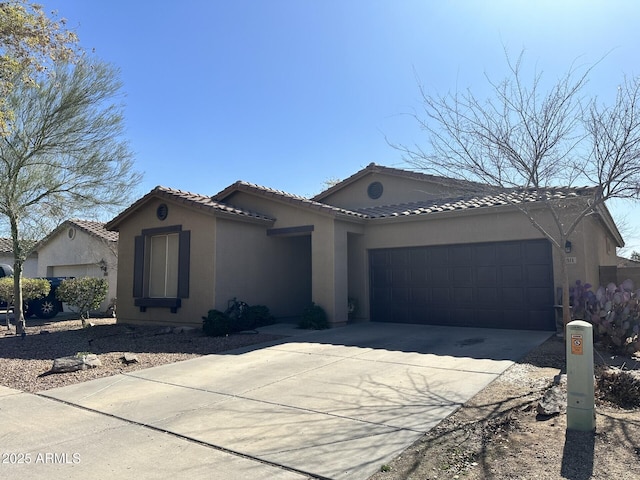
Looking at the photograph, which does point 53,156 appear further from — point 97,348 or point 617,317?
point 617,317

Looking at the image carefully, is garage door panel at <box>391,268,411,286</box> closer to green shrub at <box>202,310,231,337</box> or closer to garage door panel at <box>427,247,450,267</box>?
garage door panel at <box>427,247,450,267</box>

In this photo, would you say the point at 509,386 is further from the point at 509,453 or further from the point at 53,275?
the point at 53,275

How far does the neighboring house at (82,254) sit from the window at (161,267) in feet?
18.6

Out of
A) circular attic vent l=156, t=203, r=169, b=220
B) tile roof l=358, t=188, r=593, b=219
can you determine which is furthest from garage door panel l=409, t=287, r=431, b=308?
circular attic vent l=156, t=203, r=169, b=220

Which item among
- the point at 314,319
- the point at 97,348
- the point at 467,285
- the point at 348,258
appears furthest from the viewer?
the point at 348,258

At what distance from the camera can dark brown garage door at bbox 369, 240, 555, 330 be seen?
11227 mm

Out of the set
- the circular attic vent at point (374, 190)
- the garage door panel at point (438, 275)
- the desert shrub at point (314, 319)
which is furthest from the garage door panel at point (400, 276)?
the circular attic vent at point (374, 190)

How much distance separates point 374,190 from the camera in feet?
55.5

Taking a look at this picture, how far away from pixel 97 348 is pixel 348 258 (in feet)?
24.0

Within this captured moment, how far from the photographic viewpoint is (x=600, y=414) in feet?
15.8

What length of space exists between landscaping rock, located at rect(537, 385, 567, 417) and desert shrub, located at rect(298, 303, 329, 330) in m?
7.29

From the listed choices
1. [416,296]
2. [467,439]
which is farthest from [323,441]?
[416,296]

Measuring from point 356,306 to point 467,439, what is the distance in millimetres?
9342

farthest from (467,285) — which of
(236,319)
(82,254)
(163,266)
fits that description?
(82,254)
